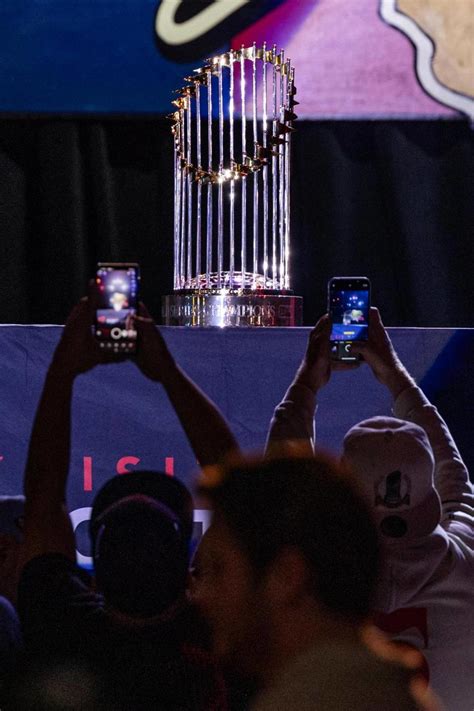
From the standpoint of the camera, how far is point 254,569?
932 millimetres

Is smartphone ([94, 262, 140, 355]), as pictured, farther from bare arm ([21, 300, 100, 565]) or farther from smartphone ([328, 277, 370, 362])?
smartphone ([328, 277, 370, 362])

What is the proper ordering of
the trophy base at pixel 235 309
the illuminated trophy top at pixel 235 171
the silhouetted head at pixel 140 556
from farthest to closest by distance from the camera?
1. the illuminated trophy top at pixel 235 171
2. the trophy base at pixel 235 309
3. the silhouetted head at pixel 140 556

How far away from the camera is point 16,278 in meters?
2.39

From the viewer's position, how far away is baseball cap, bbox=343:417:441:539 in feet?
3.84

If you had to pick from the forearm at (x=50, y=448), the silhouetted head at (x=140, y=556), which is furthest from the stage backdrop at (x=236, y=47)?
the silhouetted head at (x=140, y=556)

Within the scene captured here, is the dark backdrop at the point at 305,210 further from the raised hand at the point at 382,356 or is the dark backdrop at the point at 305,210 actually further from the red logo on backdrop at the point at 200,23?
the raised hand at the point at 382,356

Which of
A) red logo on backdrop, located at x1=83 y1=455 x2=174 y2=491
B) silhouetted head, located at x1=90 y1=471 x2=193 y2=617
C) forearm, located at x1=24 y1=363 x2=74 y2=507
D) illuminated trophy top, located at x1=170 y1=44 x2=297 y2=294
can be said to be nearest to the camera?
silhouetted head, located at x1=90 y1=471 x2=193 y2=617

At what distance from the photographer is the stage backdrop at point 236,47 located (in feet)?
7.60

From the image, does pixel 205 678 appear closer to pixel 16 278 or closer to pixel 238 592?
pixel 238 592

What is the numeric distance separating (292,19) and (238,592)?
1.79 metres

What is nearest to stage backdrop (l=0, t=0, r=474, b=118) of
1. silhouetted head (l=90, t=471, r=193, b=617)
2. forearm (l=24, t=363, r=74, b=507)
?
forearm (l=24, t=363, r=74, b=507)

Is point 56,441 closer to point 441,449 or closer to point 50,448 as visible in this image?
point 50,448

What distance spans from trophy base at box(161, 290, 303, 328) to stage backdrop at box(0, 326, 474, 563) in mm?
100

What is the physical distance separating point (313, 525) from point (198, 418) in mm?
447
